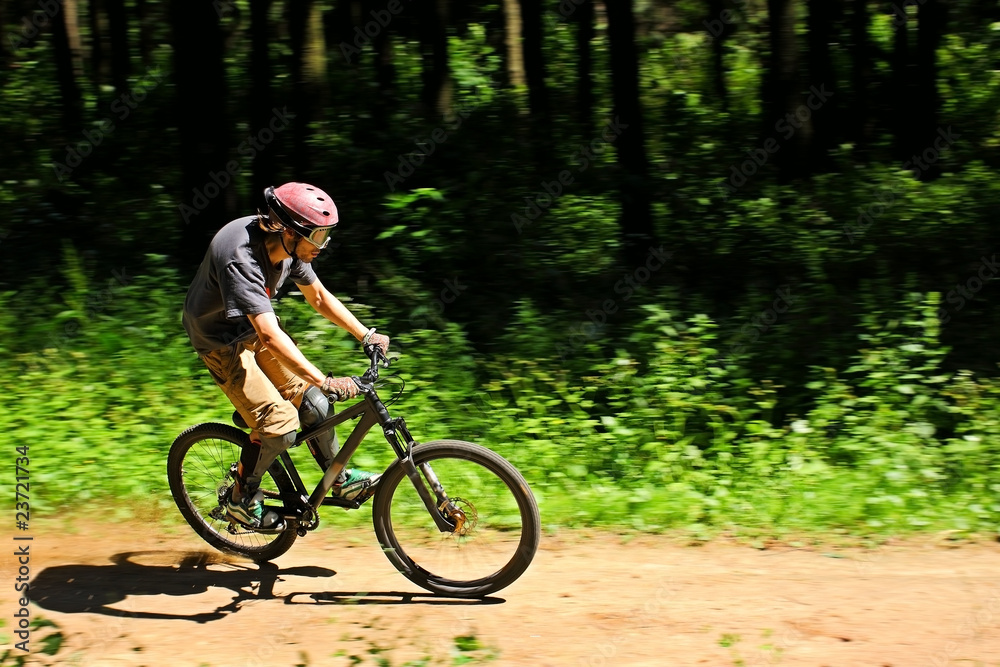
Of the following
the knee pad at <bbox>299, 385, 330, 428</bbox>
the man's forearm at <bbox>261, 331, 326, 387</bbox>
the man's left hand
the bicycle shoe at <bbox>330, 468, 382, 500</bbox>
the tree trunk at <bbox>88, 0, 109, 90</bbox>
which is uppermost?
the tree trunk at <bbox>88, 0, 109, 90</bbox>

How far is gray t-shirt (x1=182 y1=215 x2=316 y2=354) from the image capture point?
4.56m

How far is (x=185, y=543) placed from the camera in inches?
234

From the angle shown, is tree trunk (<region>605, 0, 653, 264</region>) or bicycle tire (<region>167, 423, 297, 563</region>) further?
tree trunk (<region>605, 0, 653, 264</region>)

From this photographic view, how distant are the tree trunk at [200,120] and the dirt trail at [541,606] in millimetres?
5036

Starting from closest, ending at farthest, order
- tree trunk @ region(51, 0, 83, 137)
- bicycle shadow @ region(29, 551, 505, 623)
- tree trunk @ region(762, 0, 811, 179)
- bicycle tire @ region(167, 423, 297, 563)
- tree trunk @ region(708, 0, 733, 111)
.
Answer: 1. bicycle shadow @ region(29, 551, 505, 623)
2. bicycle tire @ region(167, 423, 297, 563)
3. tree trunk @ region(762, 0, 811, 179)
4. tree trunk @ region(51, 0, 83, 137)
5. tree trunk @ region(708, 0, 733, 111)

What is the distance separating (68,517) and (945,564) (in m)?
5.72

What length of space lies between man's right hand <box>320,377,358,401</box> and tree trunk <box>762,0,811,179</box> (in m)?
7.69

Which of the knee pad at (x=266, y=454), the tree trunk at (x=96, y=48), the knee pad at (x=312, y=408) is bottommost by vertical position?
the knee pad at (x=266, y=454)

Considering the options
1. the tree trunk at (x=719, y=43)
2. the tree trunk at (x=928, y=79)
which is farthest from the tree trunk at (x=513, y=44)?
the tree trunk at (x=928, y=79)

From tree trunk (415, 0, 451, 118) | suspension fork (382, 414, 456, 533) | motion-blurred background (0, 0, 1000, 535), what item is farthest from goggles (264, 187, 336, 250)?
tree trunk (415, 0, 451, 118)

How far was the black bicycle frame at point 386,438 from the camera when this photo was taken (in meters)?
4.89

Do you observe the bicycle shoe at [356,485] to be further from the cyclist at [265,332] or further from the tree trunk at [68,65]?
the tree trunk at [68,65]

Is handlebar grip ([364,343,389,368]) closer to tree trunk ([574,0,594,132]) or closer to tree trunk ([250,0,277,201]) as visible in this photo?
tree trunk ([250,0,277,201])

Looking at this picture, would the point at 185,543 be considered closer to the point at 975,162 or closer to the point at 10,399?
the point at 10,399
